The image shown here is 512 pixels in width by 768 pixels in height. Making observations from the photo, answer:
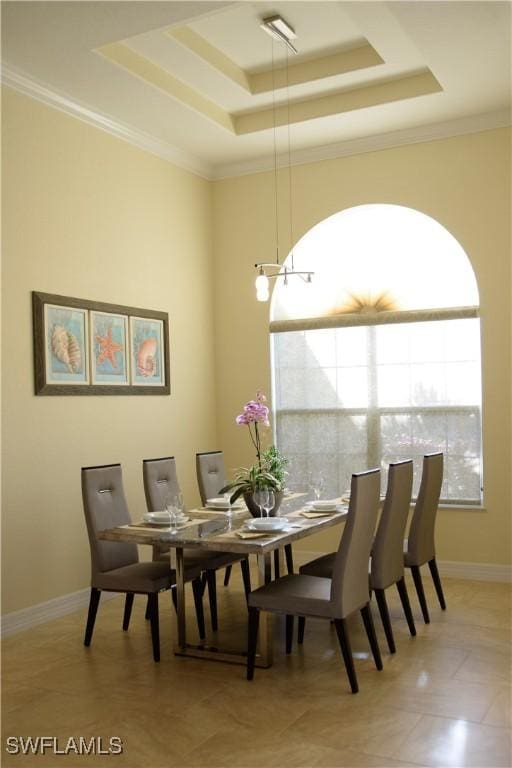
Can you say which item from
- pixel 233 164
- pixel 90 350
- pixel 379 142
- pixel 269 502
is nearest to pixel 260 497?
pixel 269 502

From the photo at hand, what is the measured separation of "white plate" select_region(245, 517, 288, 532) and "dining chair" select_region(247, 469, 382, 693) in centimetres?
28

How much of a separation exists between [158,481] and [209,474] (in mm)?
607

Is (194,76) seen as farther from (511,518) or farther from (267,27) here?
(511,518)

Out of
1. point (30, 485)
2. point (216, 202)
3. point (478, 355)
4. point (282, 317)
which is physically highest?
point (216, 202)

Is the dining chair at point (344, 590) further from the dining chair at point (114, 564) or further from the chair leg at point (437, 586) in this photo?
the chair leg at point (437, 586)

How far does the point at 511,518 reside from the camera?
566 centimetres

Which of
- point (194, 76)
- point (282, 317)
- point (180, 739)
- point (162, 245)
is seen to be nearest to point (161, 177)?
point (162, 245)

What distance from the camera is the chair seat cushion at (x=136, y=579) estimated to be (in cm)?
412

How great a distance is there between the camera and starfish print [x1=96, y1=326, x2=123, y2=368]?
542cm

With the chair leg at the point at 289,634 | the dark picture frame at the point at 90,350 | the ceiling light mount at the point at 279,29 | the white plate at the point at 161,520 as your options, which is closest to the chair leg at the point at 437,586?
the chair leg at the point at 289,634

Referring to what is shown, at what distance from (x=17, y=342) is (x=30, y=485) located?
888 mm

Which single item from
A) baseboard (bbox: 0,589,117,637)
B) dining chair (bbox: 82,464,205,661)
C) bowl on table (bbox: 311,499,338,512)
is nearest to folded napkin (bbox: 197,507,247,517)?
dining chair (bbox: 82,464,205,661)

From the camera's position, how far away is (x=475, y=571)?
576 cm

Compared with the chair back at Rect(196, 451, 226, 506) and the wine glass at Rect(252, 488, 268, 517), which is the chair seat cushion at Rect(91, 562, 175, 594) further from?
the chair back at Rect(196, 451, 226, 506)
